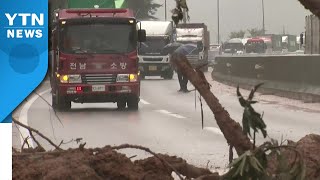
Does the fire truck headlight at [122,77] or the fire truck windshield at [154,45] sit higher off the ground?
the fire truck windshield at [154,45]

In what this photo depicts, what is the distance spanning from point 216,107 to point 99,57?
1279 cm

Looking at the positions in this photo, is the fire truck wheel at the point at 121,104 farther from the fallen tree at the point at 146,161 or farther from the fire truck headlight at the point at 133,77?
the fallen tree at the point at 146,161

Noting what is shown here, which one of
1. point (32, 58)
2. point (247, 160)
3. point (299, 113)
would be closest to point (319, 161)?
point (247, 160)

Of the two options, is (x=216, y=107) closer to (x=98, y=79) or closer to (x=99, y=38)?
(x=99, y=38)

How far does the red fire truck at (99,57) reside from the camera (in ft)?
54.9

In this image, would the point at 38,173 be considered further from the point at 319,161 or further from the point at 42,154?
the point at 319,161

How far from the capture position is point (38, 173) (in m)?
4.26

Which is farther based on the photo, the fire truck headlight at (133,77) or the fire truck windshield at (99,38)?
the fire truck headlight at (133,77)

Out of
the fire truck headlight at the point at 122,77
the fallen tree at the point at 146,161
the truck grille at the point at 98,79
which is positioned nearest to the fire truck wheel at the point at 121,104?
the fire truck headlight at the point at 122,77

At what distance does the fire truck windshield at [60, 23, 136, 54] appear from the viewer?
16.7 m

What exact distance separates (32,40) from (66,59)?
13.7 metres

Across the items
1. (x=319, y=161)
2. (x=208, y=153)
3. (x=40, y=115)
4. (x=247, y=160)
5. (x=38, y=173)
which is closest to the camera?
(x=247, y=160)

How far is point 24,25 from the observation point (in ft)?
11.1

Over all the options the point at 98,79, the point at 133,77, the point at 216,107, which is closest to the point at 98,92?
the point at 98,79
